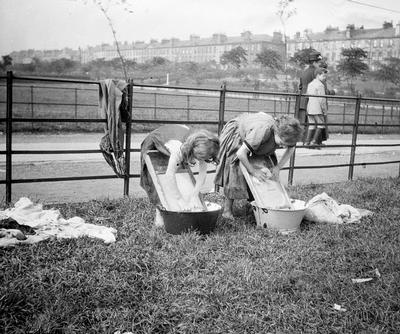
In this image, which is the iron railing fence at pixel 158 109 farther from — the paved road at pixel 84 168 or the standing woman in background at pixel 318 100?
the paved road at pixel 84 168

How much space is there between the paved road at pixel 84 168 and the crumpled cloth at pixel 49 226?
91cm

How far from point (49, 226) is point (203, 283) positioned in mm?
1556

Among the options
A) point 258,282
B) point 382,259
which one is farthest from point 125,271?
point 382,259

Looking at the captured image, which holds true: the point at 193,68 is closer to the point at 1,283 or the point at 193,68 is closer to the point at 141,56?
the point at 141,56

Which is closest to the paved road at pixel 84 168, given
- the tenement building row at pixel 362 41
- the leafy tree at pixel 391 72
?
the tenement building row at pixel 362 41

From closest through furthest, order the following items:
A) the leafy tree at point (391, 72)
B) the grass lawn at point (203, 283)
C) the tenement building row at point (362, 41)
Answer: the grass lawn at point (203, 283), the leafy tree at point (391, 72), the tenement building row at point (362, 41)

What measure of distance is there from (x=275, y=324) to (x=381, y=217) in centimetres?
276

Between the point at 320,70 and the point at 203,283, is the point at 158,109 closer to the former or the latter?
the point at 320,70

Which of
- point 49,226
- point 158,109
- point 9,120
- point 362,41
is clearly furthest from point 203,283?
point 362,41

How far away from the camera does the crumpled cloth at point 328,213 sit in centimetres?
493

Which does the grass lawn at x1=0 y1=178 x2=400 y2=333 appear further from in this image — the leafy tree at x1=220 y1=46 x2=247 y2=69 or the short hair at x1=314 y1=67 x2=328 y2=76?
the leafy tree at x1=220 y1=46 x2=247 y2=69

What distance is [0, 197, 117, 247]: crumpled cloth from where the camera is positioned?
381 cm

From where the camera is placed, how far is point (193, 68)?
55688 mm

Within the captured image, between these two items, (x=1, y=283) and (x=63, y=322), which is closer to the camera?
(x=63, y=322)
